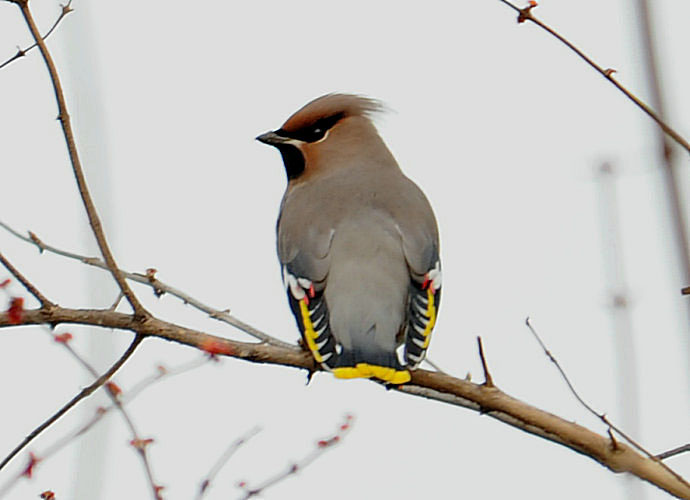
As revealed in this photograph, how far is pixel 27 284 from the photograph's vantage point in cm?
290

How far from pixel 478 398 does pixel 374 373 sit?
0.78 m

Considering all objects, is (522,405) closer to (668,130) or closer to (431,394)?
(431,394)

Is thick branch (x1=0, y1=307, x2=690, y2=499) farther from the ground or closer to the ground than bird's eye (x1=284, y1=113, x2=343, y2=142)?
closer to the ground

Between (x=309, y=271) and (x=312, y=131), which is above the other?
(x=312, y=131)

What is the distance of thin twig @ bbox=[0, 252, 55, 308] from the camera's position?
2.77 metres

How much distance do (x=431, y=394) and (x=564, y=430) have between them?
67 cm

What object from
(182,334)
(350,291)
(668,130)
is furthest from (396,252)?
(668,130)

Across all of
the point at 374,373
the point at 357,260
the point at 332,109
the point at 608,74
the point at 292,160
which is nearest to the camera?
the point at 608,74

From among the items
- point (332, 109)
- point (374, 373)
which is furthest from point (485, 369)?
point (332, 109)

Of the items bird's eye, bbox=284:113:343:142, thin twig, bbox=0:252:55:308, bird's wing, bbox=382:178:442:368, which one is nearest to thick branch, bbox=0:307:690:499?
thin twig, bbox=0:252:55:308

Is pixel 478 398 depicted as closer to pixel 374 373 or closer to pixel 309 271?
pixel 374 373

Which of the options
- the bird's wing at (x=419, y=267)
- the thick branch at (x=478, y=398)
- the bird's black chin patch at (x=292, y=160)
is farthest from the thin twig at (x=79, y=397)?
the bird's black chin patch at (x=292, y=160)

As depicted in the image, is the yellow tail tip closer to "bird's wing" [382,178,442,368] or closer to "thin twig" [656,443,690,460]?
"bird's wing" [382,178,442,368]

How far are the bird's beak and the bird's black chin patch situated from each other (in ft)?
0.06
